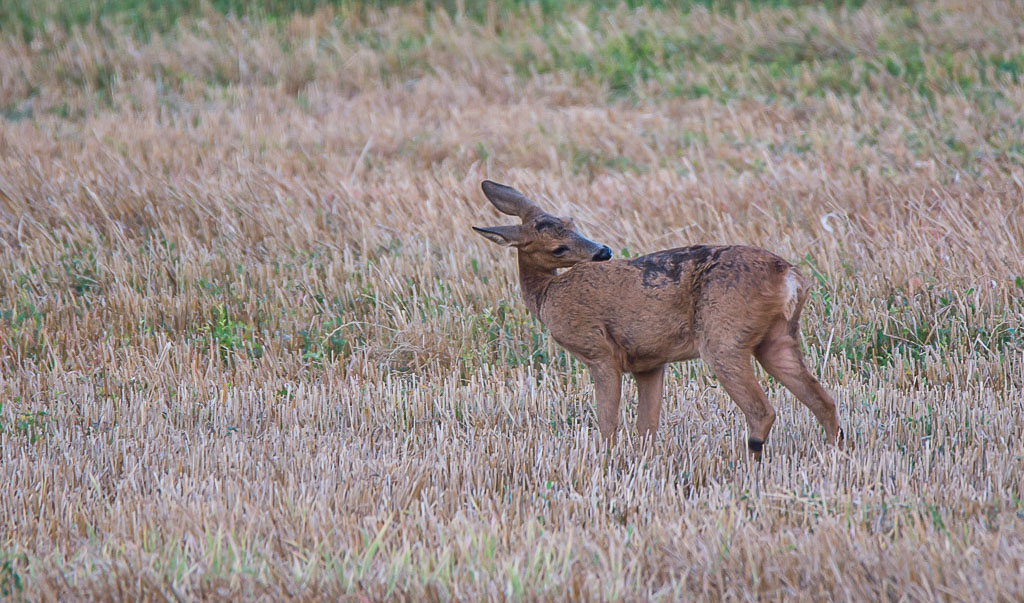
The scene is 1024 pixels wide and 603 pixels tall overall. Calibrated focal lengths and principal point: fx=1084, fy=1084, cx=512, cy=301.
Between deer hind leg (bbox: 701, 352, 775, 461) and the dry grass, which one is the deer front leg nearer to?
the dry grass

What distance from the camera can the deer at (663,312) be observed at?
5.02m

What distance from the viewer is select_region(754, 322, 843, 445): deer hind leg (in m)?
5.17

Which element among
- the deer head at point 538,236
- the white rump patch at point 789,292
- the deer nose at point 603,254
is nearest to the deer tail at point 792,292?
the white rump patch at point 789,292

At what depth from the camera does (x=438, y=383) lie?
21.9 feet

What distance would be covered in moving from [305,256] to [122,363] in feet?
6.85

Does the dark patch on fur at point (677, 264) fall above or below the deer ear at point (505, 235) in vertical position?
below

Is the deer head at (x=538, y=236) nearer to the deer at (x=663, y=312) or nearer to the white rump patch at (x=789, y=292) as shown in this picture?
the deer at (x=663, y=312)

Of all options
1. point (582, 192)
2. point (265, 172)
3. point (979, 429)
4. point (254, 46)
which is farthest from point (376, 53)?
point (979, 429)

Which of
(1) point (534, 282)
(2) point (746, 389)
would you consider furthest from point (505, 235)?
(2) point (746, 389)

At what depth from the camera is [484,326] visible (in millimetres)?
7504

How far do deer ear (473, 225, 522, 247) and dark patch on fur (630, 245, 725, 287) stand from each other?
2.21ft

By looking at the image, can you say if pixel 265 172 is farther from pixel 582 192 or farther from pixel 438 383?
pixel 438 383

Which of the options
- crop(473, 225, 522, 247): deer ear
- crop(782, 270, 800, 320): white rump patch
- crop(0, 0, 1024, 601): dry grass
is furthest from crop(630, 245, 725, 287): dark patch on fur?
crop(0, 0, 1024, 601): dry grass

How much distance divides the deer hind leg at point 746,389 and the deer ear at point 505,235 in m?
1.19
